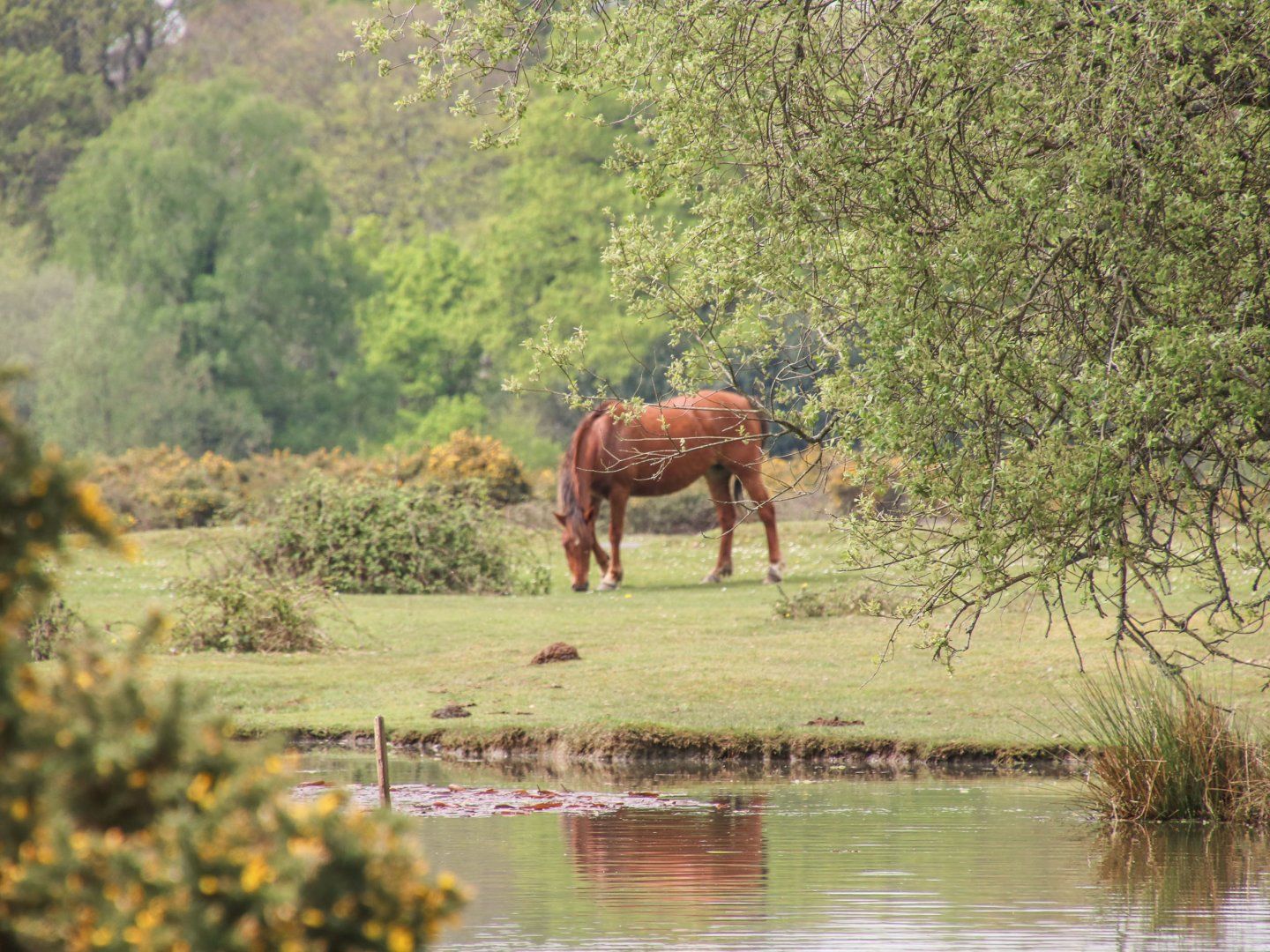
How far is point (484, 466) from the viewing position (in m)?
35.6

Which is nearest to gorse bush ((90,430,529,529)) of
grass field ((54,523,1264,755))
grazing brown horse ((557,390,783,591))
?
grazing brown horse ((557,390,783,591))

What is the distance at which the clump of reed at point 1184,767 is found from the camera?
11266mm

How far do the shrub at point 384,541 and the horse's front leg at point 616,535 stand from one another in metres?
1.46

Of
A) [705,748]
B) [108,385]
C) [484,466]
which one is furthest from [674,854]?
[108,385]

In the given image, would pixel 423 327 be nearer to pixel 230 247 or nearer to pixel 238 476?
pixel 230 247

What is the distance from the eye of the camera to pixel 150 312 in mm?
52500

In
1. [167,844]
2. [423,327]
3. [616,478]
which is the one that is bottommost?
[167,844]

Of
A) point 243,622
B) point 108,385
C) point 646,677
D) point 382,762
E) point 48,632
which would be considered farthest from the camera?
point 108,385

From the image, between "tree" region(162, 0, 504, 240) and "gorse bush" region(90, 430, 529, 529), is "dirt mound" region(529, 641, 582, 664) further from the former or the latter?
"tree" region(162, 0, 504, 240)

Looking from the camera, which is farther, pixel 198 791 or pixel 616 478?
pixel 616 478

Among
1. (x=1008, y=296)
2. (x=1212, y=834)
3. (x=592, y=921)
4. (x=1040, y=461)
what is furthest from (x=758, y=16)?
(x=1212, y=834)

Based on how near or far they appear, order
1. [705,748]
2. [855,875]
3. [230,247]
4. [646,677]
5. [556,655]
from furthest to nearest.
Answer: [230,247] → [556,655] → [646,677] → [705,748] → [855,875]

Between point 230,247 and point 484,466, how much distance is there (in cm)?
2101

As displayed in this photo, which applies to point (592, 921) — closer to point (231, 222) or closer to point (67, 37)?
point (231, 222)
